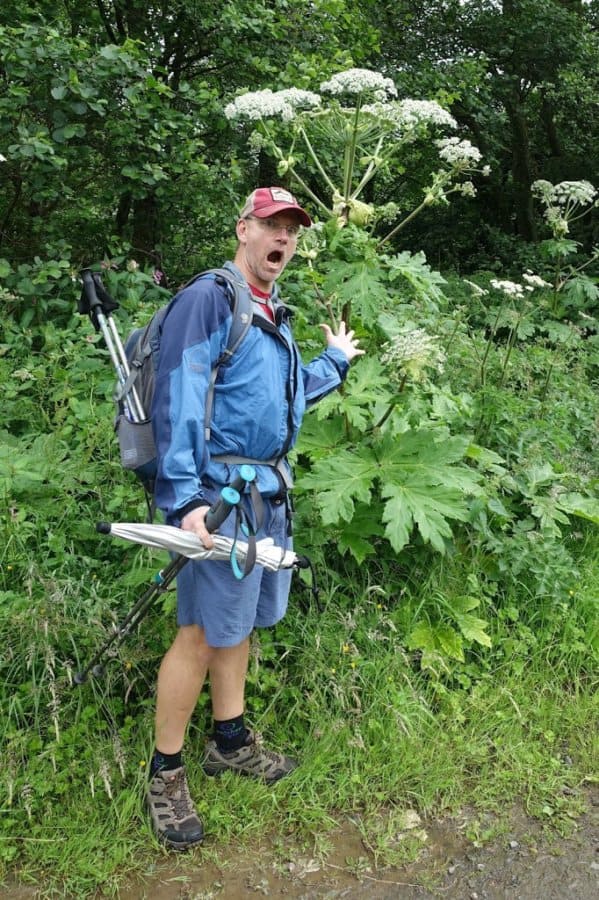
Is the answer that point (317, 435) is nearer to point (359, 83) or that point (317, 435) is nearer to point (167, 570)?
point (167, 570)

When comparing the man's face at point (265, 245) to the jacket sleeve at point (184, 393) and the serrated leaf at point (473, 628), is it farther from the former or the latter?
the serrated leaf at point (473, 628)

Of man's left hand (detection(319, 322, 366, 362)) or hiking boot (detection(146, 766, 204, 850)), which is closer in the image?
hiking boot (detection(146, 766, 204, 850))

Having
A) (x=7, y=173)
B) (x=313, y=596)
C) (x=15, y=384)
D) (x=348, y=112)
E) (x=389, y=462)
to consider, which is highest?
(x=348, y=112)

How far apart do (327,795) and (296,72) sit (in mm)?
5343

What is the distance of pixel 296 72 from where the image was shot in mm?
5836

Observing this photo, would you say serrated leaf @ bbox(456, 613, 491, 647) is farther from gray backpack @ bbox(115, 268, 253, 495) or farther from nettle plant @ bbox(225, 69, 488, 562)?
gray backpack @ bbox(115, 268, 253, 495)

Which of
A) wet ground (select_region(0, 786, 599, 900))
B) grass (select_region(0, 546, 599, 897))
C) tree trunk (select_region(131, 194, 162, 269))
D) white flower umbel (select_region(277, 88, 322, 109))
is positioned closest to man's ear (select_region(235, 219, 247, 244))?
white flower umbel (select_region(277, 88, 322, 109))

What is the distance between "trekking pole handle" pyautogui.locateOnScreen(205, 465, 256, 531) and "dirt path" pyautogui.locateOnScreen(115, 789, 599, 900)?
132cm

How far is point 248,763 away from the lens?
2.88 meters

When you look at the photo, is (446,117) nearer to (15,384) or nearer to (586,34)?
(15,384)

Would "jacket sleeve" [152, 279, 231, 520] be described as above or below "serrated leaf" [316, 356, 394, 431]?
above

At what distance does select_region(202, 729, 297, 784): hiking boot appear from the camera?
2873 mm

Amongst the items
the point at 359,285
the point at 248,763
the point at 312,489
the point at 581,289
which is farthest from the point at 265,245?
the point at 581,289

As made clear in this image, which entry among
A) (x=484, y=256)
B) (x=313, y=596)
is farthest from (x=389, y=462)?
(x=484, y=256)
